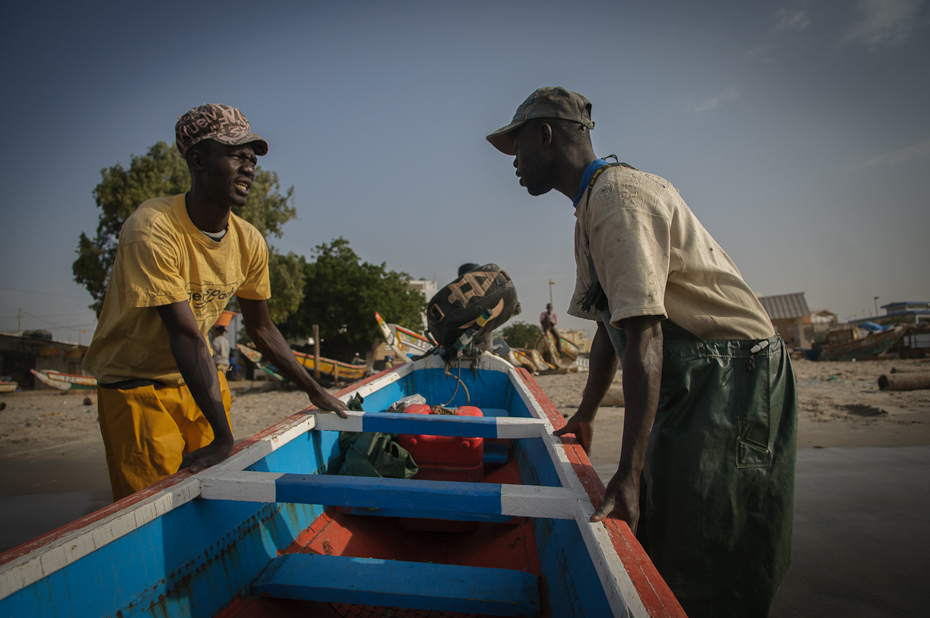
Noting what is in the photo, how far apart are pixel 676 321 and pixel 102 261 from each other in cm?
1987

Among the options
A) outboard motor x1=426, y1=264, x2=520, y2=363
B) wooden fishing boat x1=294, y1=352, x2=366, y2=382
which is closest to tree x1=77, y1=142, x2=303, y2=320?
wooden fishing boat x1=294, y1=352, x2=366, y2=382

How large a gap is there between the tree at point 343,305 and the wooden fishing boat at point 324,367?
930cm

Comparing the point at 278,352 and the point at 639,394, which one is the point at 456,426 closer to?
the point at 278,352

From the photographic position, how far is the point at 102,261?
52.5 ft

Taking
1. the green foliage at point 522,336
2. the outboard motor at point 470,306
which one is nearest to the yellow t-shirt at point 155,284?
the outboard motor at point 470,306

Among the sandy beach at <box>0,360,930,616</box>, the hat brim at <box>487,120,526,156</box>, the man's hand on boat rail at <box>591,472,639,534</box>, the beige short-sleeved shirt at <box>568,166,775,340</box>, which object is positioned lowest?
the sandy beach at <box>0,360,930,616</box>

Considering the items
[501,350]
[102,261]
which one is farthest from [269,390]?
[501,350]

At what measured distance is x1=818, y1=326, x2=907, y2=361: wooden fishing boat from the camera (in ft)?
54.3

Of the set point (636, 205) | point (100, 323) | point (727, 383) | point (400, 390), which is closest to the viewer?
point (636, 205)

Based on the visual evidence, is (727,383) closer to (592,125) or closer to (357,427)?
(592,125)

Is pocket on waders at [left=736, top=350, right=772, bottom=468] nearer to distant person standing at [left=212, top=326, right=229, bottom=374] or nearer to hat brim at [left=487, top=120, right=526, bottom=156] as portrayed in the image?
hat brim at [left=487, top=120, right=526, bottom=156]

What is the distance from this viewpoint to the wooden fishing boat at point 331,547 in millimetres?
1029

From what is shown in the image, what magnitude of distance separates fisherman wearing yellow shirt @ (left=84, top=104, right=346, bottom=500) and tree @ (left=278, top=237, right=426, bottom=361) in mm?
22779

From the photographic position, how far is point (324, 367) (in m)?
14.3
